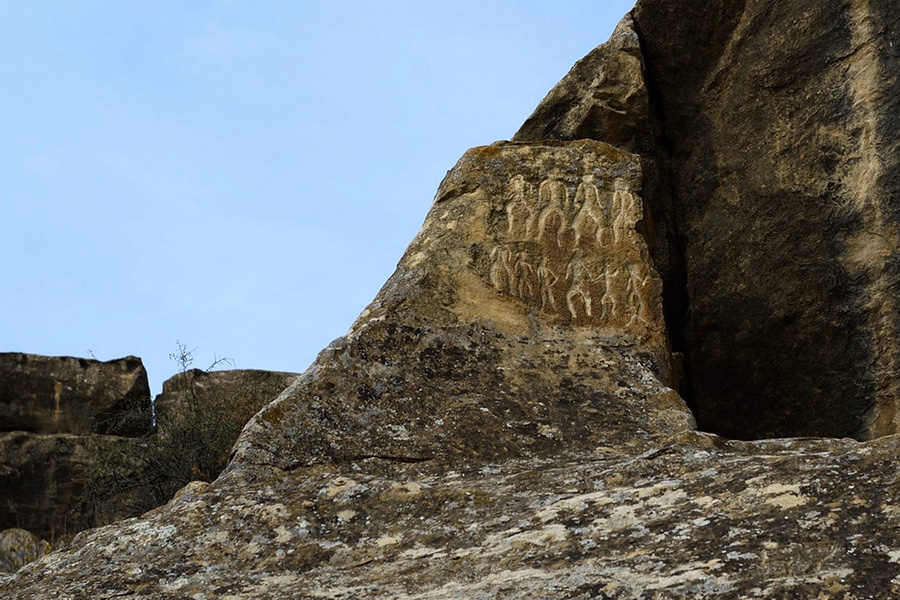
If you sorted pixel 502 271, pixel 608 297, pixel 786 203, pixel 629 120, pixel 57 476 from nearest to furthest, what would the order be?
pixel 502 271, pixel 608 297, pixel 786 203, pixel 629 120, pixel 57 476

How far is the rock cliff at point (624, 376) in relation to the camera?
3.97 metres

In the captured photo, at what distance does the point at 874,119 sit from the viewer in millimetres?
7250

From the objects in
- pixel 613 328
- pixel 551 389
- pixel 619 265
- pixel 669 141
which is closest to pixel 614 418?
pixel 551 389

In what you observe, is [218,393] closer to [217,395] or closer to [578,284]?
[217,395]

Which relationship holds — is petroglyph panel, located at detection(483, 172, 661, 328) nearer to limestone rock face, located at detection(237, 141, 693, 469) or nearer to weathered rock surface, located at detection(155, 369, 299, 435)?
limestone rock face, located at detection(237, 141, 693, 469)

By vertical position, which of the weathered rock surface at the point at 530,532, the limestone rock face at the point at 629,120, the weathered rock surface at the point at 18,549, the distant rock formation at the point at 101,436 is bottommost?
the weathered rock surface at the point at 18,549

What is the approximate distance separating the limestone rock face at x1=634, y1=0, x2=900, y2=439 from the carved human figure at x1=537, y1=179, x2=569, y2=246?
4.47 ft

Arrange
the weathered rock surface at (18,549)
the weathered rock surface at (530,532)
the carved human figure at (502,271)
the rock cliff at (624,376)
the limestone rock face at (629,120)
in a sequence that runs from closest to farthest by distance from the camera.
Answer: the weathered rock surface at (530,532)
the rock cliff at (624,376)
the carved human figure at (502,271)
the limestone rock face at (629,120)
the weathered rock surface at (18,549)

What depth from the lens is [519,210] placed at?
7012 millimetres

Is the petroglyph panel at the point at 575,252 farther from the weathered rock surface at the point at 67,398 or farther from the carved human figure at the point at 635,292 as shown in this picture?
the weathered rock surface at the point at 67,398

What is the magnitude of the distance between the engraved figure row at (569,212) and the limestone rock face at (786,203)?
3.50ft

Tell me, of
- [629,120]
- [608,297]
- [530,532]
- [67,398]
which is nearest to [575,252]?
[608,297]

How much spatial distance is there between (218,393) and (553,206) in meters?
8.10

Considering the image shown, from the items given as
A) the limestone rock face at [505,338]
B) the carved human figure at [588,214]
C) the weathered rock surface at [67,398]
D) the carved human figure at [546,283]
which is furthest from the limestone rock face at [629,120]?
the weathered rock surface at [67,398]
